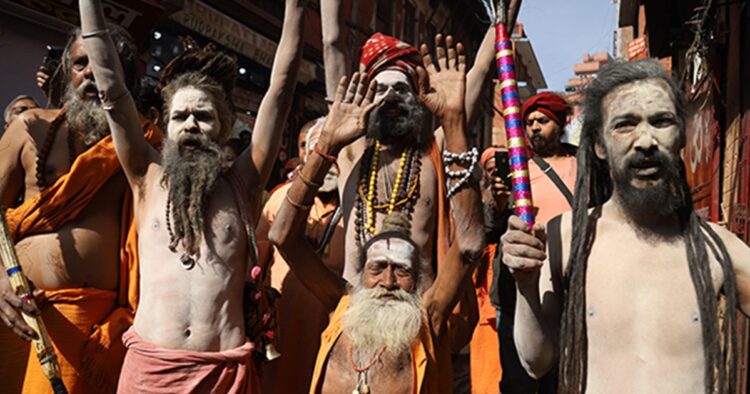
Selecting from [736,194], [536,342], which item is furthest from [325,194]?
[736,194]

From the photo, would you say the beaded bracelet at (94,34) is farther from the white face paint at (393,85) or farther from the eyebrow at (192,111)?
the white face paint at (393,85)

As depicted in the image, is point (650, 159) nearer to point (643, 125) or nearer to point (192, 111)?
point (643, 125)

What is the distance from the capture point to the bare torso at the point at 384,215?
3.30 m

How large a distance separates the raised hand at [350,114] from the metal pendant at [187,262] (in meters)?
0.76

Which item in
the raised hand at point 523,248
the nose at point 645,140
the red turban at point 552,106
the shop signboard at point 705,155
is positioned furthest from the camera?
the shop signboard at point 705,155

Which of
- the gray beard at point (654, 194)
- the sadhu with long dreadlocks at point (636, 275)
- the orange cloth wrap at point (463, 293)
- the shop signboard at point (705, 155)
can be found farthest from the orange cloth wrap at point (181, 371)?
the shop signboard at point (705, 155)

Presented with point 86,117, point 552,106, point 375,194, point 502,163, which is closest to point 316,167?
point 375,194

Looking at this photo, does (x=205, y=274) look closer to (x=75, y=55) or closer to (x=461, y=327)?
(x=461, y=327)

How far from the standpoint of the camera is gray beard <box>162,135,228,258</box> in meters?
2.99

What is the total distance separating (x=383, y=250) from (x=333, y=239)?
0.78 meters

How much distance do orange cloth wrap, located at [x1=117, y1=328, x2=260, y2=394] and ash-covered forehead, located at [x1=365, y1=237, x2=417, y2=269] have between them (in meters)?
0.69

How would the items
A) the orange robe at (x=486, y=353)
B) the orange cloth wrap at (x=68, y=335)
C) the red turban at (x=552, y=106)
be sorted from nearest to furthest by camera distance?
the orange cloth wrap at (x=68, y=335), the red turban at (x=552, y=106), the orange robe at (x=486, y=353)

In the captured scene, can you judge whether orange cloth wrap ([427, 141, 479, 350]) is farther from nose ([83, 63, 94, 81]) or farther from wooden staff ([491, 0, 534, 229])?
nose ([83, 63, 94, 81])

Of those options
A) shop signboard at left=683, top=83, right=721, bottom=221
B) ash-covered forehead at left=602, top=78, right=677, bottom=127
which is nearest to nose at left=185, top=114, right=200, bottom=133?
ash-covered forehead at left=602, top=78, right=677, bottom=127
